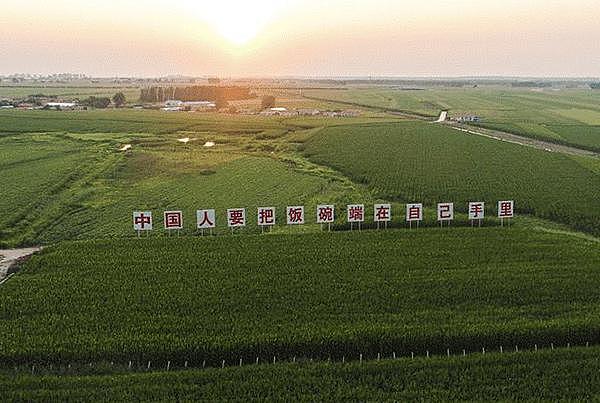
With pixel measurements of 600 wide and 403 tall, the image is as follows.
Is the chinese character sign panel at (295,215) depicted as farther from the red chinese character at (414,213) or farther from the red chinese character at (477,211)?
the red chinese character at (477,211)

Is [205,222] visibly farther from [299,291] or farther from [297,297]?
[297,297]

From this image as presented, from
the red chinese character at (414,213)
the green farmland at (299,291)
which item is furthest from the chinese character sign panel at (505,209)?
the red chinese character at (414,213)

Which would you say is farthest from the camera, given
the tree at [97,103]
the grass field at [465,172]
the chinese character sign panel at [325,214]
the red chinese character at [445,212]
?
the tree at [97,103]

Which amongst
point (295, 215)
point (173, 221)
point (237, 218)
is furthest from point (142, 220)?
point (295, 215)

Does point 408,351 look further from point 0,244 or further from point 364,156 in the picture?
point 364,156

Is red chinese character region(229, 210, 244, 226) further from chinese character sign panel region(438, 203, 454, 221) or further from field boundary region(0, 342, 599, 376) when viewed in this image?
field boundary region(0, 342, 599, 376)

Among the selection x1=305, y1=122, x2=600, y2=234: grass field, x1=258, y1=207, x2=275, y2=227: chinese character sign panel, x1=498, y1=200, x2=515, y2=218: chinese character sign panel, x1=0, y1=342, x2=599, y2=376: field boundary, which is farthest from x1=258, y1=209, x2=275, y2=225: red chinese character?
x1=0, y1=342, x2=599, y2=376: field boundary

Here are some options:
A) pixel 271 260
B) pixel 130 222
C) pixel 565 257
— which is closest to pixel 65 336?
pixel 271 260
